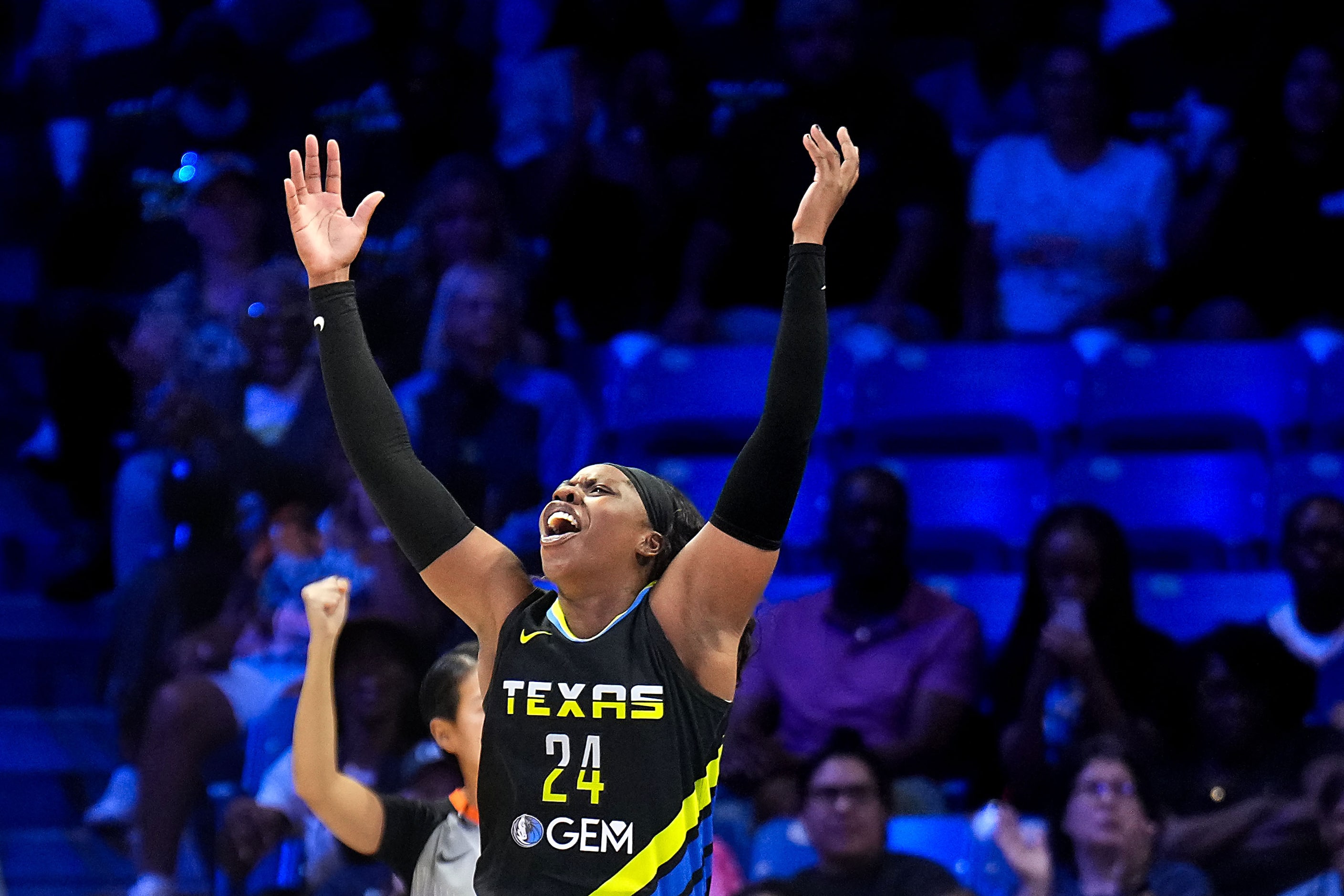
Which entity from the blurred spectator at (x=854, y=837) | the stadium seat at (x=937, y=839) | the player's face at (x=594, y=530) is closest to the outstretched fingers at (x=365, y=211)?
the player's face at (x=594, y=530)

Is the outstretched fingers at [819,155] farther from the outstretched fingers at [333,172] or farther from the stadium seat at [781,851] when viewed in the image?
the stadium seat at [781,851]

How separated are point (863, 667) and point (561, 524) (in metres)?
2.92

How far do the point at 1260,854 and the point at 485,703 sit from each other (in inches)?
127

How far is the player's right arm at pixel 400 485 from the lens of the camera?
7.23 ft

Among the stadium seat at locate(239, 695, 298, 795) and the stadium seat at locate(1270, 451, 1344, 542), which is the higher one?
the stadium seat at locate(1270, 451, 1344, 542)

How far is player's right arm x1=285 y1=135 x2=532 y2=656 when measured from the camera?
2205mm

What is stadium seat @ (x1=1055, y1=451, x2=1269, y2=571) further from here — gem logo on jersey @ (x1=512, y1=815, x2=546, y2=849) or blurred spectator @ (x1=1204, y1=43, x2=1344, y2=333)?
gem logo on jersey @ (x1=512, y1=815, x2=546, y2=849)

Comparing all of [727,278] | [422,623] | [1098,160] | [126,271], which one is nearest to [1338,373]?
[1098,160]

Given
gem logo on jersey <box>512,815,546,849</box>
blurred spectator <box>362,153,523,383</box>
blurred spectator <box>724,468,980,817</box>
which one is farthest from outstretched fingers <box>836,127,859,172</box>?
blurred spectator <box>362,153,523,383</box>

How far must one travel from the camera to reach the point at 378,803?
10.6 feet

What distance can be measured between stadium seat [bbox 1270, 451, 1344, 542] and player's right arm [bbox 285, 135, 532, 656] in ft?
11.8

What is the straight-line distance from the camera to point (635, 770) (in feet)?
6.79

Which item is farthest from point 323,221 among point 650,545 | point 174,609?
point 174,609

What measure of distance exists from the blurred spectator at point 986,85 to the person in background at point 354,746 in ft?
9.02
